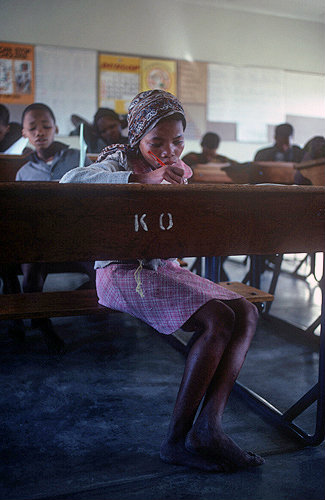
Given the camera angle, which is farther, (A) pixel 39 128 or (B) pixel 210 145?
(B) pixel 210 145

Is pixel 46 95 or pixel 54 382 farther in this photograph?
pixel 46 95

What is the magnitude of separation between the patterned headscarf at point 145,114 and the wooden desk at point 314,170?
1083mm

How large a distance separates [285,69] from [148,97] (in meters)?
5.56

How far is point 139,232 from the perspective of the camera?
32.9 inches

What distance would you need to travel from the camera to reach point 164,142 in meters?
1.34

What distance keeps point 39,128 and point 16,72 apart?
10.3ft

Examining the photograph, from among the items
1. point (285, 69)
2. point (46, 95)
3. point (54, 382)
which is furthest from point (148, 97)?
point (285, 69)

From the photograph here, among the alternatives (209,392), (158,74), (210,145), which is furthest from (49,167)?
(158,74)

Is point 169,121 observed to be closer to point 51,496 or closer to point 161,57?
point 51,496

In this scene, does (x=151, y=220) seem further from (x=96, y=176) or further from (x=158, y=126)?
(x=158, y=126)

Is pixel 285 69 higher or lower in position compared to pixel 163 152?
higher

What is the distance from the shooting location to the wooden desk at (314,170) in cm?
221

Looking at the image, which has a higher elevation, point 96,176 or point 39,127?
point 39,127

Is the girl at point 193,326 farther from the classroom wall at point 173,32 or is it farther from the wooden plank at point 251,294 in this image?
the classroom wall at point 173,32
